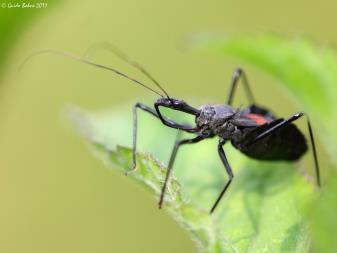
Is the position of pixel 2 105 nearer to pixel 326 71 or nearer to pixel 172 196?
pixel 172 196

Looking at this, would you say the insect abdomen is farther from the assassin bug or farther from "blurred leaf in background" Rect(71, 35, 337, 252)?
"blurred leaf in background" Rect(71, 35, 337, 252)

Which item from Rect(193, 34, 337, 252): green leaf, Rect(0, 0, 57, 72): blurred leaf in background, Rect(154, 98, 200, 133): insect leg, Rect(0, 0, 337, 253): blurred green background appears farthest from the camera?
Rect(0, 0, 337, 253): blurred green background

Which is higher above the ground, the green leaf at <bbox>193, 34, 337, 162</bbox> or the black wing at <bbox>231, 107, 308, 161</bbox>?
the green leaf at <bbox>193, 34, 337, 162</bbox>

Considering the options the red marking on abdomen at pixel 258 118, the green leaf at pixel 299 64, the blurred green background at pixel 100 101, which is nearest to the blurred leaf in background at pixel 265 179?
the green leaf at pixel 299 64

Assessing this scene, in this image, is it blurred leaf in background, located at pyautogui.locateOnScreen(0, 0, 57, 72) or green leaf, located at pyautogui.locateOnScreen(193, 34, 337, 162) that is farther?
blurred leaf in background, located at pyautogui.locateOnScreen(0, 0, 57, 72)

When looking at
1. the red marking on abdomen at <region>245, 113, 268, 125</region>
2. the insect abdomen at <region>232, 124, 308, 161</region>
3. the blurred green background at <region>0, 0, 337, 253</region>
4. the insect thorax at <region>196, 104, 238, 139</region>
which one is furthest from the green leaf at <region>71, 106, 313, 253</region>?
the blurred green background at <region>0, 0, 337, 253</region>

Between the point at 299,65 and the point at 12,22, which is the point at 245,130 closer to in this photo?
the point at 299,65

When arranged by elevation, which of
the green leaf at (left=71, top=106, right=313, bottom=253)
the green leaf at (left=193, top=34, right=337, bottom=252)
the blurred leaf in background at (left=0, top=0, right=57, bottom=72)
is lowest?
the green leaf at (left=71, top=106, right=313, bottom=253)

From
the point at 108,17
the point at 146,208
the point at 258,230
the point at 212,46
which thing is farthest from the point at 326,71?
the point at 108,17
